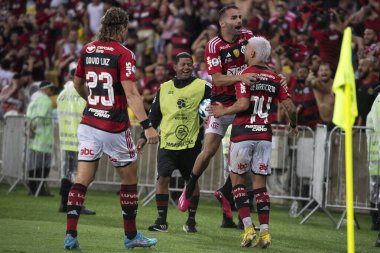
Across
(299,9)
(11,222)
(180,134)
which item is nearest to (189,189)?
(180,134)

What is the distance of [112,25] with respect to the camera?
10492mm

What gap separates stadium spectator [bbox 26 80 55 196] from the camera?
19.0 meters

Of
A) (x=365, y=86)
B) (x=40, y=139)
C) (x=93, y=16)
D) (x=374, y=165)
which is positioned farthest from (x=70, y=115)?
(x=93, y=16)

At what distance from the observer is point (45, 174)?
19.3 m

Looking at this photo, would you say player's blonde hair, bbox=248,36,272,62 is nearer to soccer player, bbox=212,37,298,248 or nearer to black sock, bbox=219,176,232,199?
soccer player, bbox=212,37,298,248

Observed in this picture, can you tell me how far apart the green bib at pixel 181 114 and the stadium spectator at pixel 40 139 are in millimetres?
5890

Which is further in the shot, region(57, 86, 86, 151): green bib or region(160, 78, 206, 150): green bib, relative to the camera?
region(57, 86, 86, 151): green bib

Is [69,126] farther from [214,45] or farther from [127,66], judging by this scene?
[127,66]

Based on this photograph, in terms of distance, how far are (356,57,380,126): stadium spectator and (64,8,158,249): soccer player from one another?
7.62m

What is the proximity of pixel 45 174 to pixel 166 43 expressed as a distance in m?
6.34

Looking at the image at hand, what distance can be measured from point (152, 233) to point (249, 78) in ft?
8.70

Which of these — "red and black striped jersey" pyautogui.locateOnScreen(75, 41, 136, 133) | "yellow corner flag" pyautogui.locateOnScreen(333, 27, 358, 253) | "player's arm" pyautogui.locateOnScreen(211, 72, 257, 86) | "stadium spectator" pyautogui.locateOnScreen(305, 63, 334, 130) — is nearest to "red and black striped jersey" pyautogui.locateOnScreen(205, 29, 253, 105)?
"player's arm" pyautogui.locateOnScreen(211, 72, 257, 86)

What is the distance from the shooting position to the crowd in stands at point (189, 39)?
18469 millimetres

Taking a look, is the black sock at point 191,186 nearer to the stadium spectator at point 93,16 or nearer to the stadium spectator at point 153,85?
the stadium spectator at point 153,85
